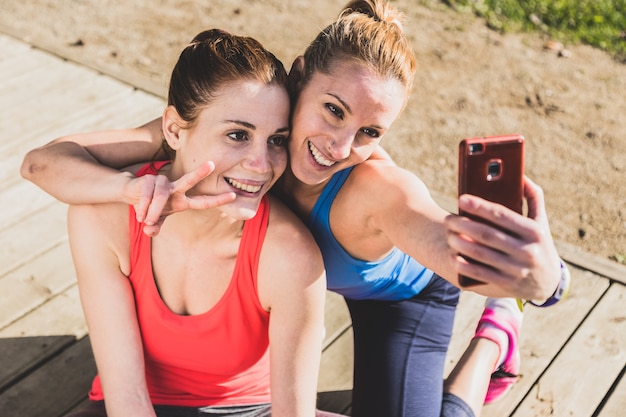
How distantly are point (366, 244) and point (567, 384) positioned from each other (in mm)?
1101

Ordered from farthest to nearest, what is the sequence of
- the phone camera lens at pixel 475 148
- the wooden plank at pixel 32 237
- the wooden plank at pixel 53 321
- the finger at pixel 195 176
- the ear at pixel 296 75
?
the wooden plank at pixel 32 237
the wooden plank at pixel 53 321
the ear at pixel 296 75
the finger at pixel 195 176
the phone camera lens at pixel 475 148

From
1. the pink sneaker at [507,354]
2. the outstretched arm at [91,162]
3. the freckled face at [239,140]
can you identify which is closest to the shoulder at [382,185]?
the freckled face at [239,140]

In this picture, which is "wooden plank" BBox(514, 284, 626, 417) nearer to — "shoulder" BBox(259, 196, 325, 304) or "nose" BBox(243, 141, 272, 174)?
"shoulder" BBox(259, 196, 325, 304)

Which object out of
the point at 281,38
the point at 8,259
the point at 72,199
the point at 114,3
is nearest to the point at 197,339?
the point at 72,199

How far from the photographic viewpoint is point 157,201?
197 centimetres

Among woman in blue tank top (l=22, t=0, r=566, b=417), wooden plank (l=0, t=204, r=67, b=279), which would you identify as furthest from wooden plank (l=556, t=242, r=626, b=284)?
wooden plank (l=0, t=204, r=67, b=279)

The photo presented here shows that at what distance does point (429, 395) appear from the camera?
269cm

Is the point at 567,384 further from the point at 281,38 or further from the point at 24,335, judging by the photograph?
the point at 281,38

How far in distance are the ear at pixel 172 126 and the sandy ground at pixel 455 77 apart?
2.27 m

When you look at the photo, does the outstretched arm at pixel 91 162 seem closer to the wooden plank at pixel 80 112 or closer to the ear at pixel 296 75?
the ear at pixel 296 75

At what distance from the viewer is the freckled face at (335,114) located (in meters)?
2.19

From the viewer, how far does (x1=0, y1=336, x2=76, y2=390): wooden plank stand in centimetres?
289

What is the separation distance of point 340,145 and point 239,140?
30cm

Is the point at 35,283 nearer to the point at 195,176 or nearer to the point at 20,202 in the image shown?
the point at 20,202
